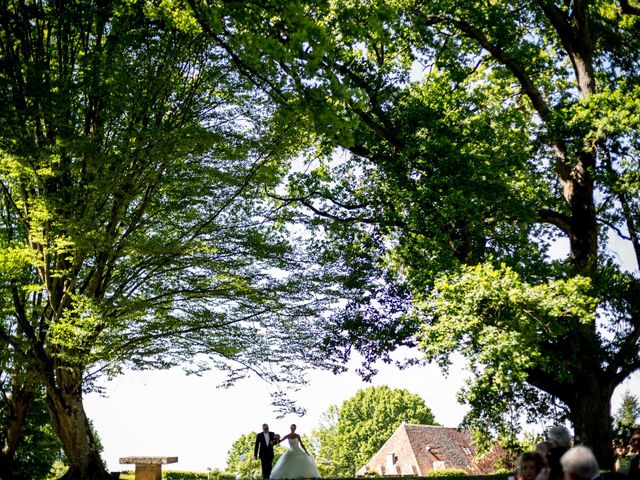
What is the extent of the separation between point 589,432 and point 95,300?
45.5 ft

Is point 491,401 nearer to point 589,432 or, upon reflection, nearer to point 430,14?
point 589,432

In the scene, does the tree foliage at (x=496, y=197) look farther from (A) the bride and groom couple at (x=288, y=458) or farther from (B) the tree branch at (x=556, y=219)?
(A) the bride and groom couple at (x=288, y=458)

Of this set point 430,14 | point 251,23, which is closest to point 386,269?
point 430,14

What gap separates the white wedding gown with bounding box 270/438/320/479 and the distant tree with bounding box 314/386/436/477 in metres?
70.2

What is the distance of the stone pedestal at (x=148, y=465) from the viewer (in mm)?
18516

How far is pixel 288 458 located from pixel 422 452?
5122 cm

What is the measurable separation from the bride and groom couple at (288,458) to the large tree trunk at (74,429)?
4559mm

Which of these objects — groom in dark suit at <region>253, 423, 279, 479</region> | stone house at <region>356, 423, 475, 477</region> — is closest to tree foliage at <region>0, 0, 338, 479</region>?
groom in dark suit at <region>253, 423, 279, 479</region>

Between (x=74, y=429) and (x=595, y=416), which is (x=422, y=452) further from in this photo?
(x=74, y=429)

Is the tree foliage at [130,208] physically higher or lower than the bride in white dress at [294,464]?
higher

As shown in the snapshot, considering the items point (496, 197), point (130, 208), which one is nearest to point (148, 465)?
point (130, 208)

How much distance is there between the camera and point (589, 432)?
1758 centimetres

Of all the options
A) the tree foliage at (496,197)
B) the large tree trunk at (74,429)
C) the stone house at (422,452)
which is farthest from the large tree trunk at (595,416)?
the stone house at (422,452)

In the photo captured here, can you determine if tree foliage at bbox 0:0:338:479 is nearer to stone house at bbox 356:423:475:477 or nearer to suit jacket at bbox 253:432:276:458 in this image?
suit jacket at bbox 253:432:276:458
